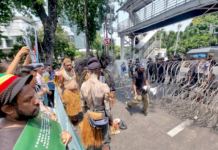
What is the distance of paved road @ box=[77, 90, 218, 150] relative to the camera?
7.82 ft

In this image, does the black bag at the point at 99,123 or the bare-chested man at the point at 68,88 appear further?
the bare-chested man at the point at 68,88

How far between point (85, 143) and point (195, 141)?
2.53m

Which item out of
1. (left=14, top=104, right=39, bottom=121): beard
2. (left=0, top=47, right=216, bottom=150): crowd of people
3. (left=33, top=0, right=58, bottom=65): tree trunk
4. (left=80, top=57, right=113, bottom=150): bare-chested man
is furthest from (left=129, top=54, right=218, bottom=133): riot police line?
(left=33, top=0, right=58, bottom=65): tree trunk

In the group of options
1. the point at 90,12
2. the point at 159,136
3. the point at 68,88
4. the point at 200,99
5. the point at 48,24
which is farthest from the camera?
the point at 90,12

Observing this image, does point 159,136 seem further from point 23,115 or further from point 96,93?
point 23,115

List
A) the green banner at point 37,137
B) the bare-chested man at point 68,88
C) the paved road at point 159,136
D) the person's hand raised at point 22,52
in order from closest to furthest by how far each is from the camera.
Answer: the green banner at point 37,137, the person's hand raised at point 22,52, the paved road at point 159,136, the bare-chested man at point 68,88

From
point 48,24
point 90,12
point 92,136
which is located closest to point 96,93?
point 92,136

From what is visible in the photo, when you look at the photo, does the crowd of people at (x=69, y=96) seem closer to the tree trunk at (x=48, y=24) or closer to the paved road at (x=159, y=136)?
the paved road at (x=159, y=136)

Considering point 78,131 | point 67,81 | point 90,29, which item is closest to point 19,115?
point 67,81

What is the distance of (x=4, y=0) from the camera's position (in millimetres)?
6914

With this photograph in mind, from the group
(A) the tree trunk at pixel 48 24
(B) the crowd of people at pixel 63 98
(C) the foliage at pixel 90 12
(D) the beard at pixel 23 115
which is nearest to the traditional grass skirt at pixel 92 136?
(B) the crowd of people at pixel 63 98

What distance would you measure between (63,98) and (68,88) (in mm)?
346

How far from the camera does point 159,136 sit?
8.74 feet

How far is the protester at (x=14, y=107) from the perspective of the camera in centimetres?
77
